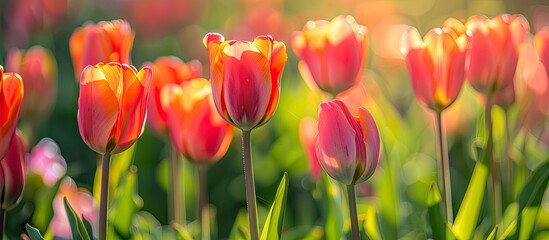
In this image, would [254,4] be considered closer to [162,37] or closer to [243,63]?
[162,37]

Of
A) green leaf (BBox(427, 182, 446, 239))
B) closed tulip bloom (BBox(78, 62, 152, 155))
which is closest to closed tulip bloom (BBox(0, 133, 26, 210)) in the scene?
closed tulip bloom (BBox(78, 62, 152, 155))

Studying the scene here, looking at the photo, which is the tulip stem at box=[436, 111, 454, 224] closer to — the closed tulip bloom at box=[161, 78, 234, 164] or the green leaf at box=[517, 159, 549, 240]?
the green leaf at box=[517, 159, 549, 240]

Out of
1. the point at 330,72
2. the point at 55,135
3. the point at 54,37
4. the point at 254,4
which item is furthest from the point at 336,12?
the point at 330,72

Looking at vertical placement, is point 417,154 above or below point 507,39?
below

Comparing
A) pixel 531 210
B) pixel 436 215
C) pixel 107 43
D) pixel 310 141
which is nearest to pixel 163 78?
pixel 107 43

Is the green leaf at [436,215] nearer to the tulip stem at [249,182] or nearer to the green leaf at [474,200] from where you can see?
the green leaf at [474,200]

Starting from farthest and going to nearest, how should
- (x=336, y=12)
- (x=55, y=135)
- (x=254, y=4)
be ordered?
(x=336, y=12), (x=254, y=4), (x=55, y=135)

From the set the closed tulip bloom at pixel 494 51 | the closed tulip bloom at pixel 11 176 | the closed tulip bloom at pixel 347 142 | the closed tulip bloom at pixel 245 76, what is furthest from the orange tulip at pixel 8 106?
the closed tulip bloom at pixel 494 51

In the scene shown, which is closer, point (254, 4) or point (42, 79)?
point (42, 79)

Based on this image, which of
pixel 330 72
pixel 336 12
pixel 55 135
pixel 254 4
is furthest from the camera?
pixel 336 12
